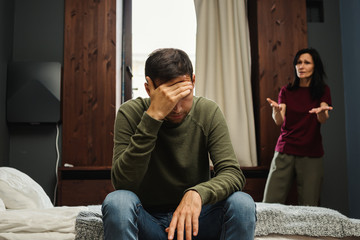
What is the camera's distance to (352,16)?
3.43 metres

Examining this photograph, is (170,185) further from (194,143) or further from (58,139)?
(58,139)

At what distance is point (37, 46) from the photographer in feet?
11.4

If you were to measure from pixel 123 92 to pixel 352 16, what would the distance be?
2211 mm

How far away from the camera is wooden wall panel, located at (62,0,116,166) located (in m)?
3.36

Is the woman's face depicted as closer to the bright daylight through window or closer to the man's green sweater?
the man's green sweater

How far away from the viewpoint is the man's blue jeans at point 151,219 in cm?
112

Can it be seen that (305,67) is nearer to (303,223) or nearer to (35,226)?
(303,223)

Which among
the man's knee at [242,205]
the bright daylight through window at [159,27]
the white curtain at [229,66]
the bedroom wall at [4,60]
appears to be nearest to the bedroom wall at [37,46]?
the bedroom wall at [4,60]

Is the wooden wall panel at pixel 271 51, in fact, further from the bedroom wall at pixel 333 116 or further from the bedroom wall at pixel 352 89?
the bedroom wall at pixel 352 89

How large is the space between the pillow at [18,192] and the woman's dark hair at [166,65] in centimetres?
94

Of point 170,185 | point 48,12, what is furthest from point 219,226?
point 48,12

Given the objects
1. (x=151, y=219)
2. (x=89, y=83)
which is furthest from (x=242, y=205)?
(x=89, y=83)

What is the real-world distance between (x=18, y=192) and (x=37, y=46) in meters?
2.02

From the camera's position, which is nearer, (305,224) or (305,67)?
(305,224)
